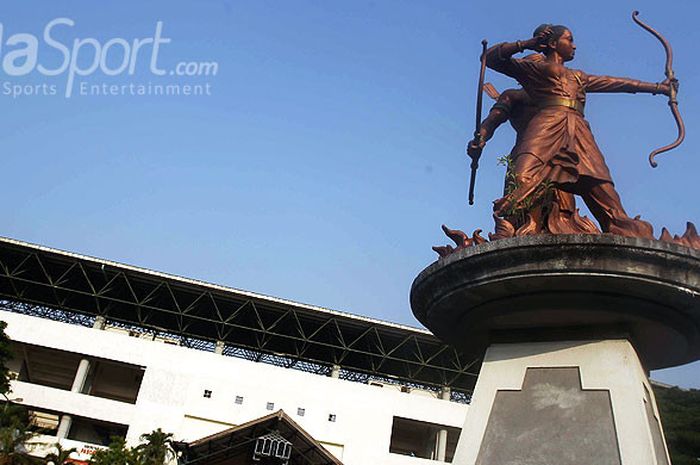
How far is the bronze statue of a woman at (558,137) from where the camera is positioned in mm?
10188

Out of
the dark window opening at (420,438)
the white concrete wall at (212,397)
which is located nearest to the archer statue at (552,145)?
the white concrete wall at (212,397)

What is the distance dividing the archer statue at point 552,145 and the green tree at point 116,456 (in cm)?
2039

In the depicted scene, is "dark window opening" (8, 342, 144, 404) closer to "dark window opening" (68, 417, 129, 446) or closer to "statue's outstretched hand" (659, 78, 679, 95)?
"dark window opening" (68, 417, 129, 446)

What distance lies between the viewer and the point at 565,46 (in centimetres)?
1173

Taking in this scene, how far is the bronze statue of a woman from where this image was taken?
10.2 m

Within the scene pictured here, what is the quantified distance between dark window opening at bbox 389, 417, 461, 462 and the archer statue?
25.5 meters

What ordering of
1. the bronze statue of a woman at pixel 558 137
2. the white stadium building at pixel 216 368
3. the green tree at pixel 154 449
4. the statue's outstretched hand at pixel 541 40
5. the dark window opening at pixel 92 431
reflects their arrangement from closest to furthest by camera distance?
the bronze statue of a woman at pixel 558 137, the statue's outstretched hand at pixel 541 40, the green tree at pixel 154 449, the white stadium building at pixel 216 368, the dark window opening at pixel 92 431

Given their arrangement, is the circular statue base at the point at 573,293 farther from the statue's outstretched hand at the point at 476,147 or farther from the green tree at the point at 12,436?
the green tree at the point at 12,436

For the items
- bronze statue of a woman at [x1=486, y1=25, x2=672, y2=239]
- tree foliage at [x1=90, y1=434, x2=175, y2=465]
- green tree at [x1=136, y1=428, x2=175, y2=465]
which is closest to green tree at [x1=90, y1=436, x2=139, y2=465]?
tree foliage at [x1=90, y1=434, x2=175, y2=465]

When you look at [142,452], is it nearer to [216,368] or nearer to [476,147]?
[216,368]

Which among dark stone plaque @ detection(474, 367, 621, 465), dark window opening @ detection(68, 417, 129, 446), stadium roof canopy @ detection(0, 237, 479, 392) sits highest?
stadium roof canopy @ detection(0, 237, 479, 392)

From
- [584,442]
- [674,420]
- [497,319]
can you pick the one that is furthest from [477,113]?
[674,420]

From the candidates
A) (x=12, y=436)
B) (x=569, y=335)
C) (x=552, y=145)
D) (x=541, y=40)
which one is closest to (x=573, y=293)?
(x=569, y=335)

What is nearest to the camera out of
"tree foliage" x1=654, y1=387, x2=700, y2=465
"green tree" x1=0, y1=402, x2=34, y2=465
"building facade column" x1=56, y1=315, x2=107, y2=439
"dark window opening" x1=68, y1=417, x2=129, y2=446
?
"green tree" x1=0, y1=402, x2=34, y2=465
